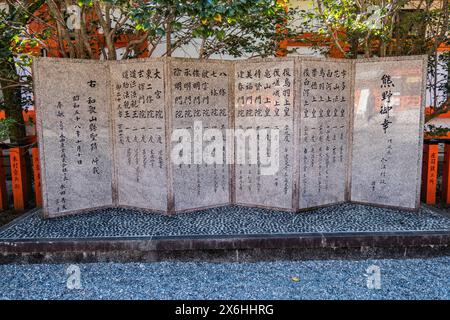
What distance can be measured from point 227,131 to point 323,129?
1.46 m

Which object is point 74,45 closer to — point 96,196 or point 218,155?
point 96,196

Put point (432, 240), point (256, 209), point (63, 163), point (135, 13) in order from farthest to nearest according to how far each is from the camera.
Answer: point (256, 209), point (63, 163), point (432, 240), point (135, 13)

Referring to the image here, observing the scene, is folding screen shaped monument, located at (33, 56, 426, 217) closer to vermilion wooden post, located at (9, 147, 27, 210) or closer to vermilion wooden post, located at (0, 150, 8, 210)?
vermilion wooden post, located at (9, 147, 27, 210)

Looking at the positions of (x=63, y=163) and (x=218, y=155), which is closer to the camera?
(x=63, y=163)

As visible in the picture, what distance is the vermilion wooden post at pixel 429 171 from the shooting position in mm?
6066

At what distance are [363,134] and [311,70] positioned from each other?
4.38 feet

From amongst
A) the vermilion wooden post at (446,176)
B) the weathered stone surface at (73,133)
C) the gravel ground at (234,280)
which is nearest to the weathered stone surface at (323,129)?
the gravel ground at (234,280)

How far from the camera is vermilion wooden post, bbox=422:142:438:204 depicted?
6066 millimetres

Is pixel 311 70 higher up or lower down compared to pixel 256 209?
higher up

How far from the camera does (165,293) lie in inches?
142

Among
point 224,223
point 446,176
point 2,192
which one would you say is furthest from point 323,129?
point 2,192

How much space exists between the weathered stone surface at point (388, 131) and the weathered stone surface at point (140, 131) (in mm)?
3029

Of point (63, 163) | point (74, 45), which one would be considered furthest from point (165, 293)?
point (74, 45)

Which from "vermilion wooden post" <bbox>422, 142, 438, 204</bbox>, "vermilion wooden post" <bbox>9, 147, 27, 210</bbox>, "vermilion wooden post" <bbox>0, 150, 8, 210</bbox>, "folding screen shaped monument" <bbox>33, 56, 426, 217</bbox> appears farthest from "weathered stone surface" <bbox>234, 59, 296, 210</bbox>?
"vermilion wooden post" <bbox>0, 150, 8, 210</bbox>
